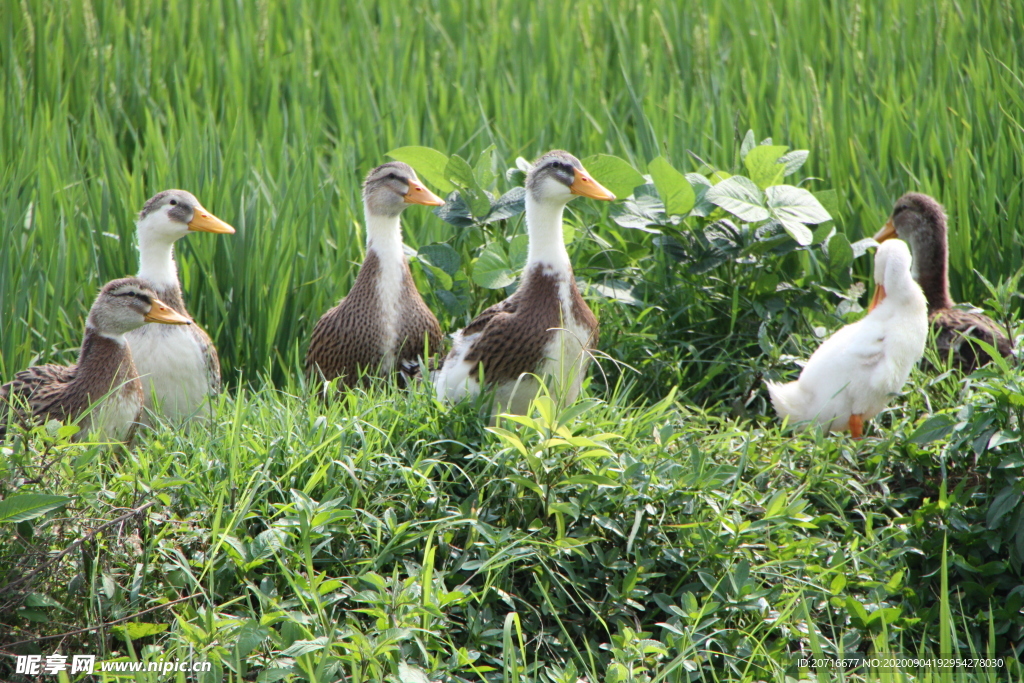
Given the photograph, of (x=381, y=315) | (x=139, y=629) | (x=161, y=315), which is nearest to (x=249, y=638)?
(x=139, y=629)

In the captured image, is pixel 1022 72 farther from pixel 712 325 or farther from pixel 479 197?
pixel 479 197

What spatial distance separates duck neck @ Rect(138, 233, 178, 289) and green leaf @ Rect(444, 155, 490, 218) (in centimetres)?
118

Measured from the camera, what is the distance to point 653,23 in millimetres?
6523

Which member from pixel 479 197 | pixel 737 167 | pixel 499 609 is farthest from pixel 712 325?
pixel 499 609

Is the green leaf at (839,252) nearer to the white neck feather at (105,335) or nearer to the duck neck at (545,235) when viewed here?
the duck neck at (545,235)

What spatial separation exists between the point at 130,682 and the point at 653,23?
5549 millimetres

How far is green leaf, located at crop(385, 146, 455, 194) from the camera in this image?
4.07 meters

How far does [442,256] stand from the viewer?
4.02 meters

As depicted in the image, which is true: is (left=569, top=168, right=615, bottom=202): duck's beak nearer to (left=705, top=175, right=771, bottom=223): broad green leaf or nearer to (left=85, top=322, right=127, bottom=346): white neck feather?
(left=705, top=175, right=771, bottom=223): broad green leaf

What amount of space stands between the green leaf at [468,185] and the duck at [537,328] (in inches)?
16.9

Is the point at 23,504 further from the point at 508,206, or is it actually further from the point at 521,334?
the point at 508,206

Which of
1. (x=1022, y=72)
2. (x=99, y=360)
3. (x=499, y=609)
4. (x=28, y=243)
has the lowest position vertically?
(x=499, y=609)

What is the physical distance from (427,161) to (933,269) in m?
2.32

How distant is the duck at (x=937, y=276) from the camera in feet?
12.9
